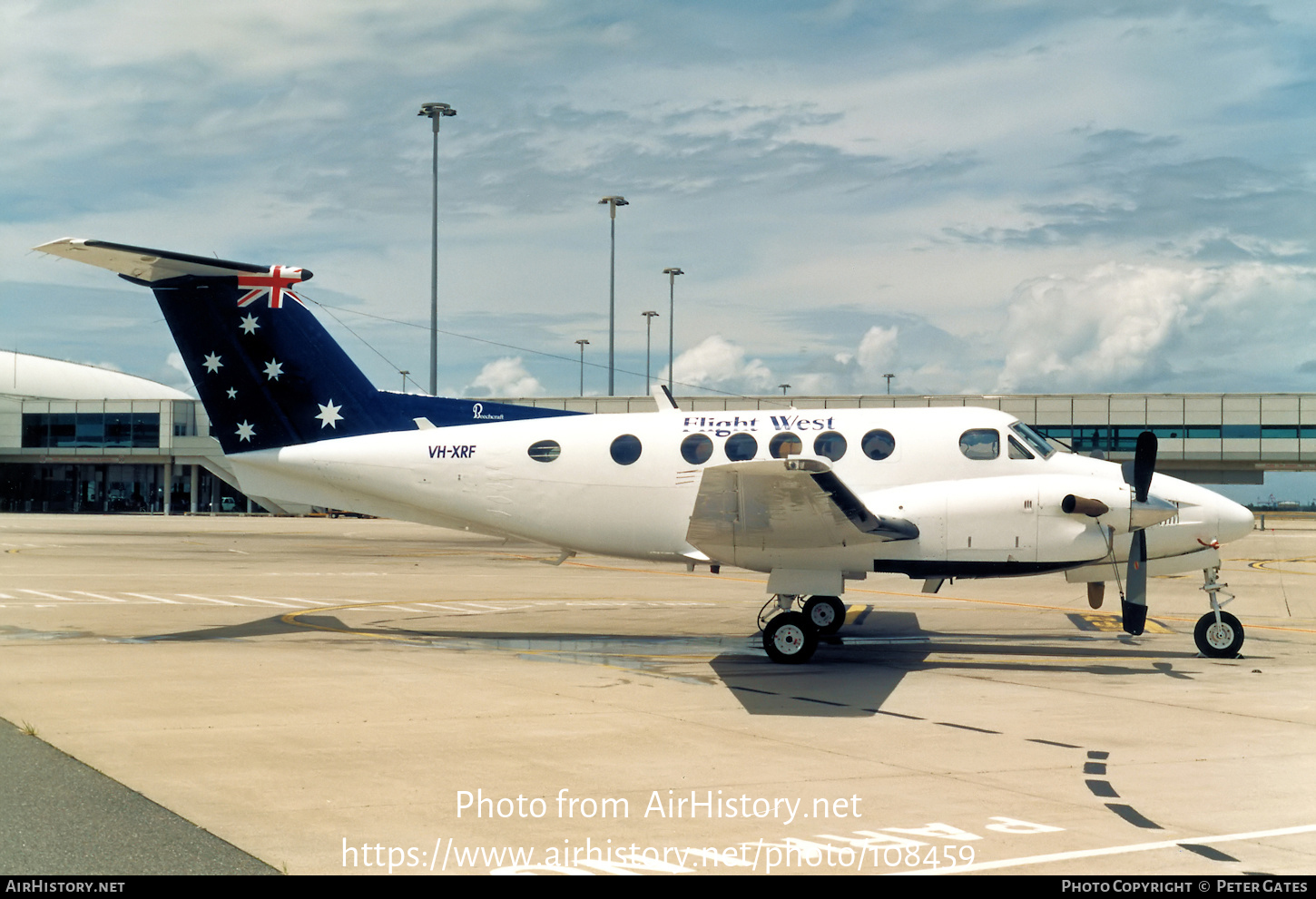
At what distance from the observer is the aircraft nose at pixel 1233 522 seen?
15.1 m

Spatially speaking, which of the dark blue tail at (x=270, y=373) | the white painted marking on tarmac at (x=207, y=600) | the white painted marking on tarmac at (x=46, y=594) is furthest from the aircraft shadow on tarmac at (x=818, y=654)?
the white painted marking on tarmac at (x=46, y=594)

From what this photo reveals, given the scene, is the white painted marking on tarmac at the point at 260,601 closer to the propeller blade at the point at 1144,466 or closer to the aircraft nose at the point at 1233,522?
the propeller blade at the point at 1144,466

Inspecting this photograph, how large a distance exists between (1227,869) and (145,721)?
8861mm

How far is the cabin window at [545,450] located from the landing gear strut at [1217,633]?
924cm

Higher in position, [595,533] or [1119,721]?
[595,533]

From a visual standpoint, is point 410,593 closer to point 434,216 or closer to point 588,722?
point 588,722

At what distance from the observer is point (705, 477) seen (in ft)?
42.9

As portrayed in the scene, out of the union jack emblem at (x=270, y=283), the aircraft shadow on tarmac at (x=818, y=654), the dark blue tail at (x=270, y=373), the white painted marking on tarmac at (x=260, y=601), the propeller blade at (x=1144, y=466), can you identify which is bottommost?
the white painted marking on tarmac at (x=260, y=601)

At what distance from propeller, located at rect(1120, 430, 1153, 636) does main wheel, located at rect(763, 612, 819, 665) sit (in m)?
4.03

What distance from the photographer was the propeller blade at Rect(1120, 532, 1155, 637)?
14.1m

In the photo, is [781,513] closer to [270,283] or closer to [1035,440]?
[1035,440]

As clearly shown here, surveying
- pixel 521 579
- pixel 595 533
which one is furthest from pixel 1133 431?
pixel 595 533

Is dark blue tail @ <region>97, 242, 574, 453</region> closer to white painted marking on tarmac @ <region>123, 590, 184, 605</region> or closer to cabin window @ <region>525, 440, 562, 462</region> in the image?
cabin window @ <region>525, 440, 562, 462</region>

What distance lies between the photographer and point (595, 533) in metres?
16.3
